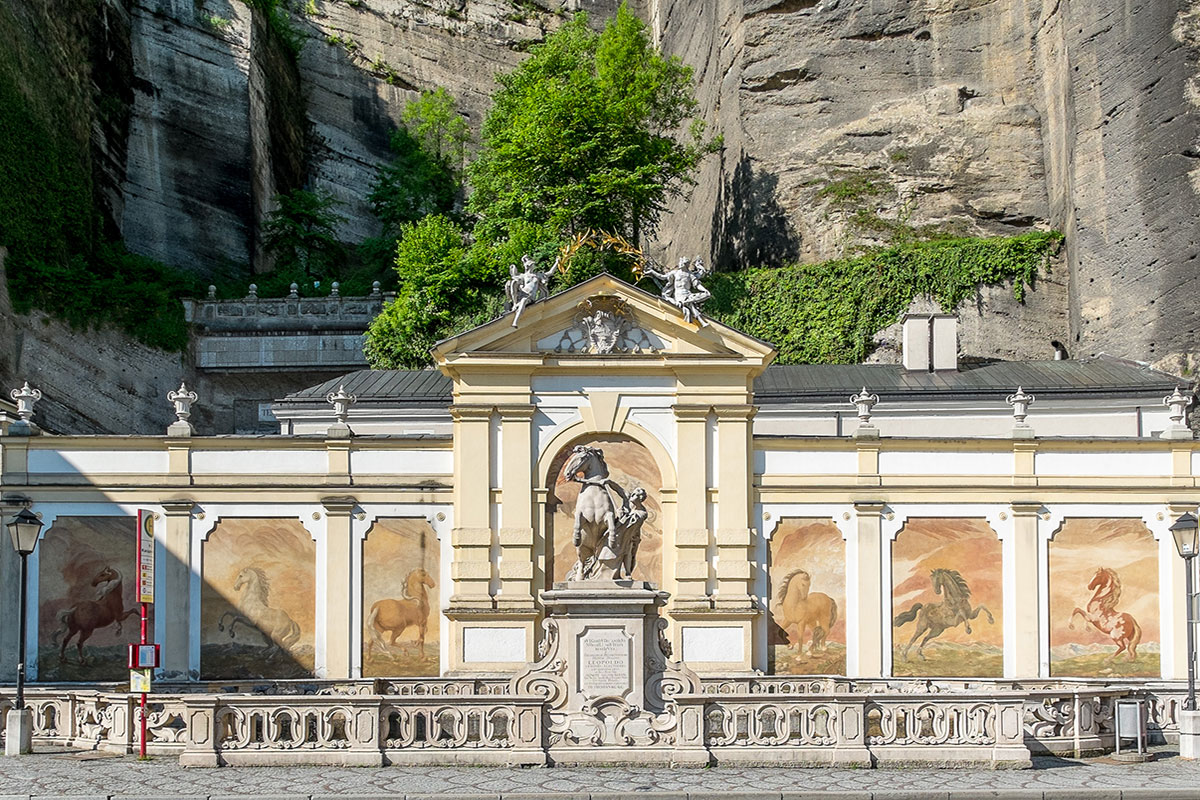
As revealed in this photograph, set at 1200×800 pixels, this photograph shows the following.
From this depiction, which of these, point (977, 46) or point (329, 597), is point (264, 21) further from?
point (329, 597)

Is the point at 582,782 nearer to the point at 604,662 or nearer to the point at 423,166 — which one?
the point at 604,662

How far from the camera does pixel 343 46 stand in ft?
229

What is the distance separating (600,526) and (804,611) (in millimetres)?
8913

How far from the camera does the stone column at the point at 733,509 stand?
31.3m

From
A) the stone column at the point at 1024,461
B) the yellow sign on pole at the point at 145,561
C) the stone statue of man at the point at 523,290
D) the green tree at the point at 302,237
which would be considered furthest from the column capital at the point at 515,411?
the green tree at the point at 302,237

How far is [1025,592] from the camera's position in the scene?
31641 mm

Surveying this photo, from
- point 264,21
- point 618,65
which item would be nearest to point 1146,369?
point 618,65

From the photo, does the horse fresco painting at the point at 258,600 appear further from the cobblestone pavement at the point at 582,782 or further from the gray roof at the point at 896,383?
the cobblestone pavement at the point at 582,782

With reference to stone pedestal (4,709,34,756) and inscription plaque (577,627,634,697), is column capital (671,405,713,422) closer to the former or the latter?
inscription plaque (577,627,634,697)

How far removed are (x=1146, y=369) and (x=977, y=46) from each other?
16.5m

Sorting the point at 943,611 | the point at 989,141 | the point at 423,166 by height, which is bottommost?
the point at 943,611

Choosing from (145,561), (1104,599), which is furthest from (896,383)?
(145,561)

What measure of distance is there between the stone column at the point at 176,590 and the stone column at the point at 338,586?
256 centimetres

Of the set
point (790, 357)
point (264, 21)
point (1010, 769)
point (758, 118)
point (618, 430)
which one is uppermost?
point (264, 21)
